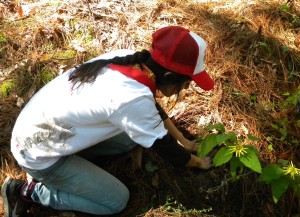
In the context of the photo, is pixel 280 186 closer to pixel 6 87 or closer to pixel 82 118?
pixel 82 118

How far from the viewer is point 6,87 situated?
324cm

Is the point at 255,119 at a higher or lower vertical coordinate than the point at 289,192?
higher

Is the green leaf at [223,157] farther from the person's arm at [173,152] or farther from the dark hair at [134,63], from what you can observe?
the dark hair at [134,63]

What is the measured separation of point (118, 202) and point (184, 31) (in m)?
1.31

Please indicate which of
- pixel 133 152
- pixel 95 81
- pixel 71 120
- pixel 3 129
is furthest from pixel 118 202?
pixel 3 129

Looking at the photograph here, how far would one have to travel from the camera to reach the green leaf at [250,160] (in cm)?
195

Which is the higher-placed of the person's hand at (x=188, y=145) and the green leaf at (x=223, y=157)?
the green leaf at (x=223, y=157)

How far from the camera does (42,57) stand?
3.40 m

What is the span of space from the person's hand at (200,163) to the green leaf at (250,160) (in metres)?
0.54

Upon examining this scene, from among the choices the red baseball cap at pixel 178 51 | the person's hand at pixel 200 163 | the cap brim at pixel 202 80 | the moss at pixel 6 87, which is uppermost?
the red baseball cap at pixel 178 51

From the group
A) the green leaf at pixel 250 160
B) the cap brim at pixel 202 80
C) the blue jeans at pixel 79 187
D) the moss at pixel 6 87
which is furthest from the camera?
the moss at pixel 6 87

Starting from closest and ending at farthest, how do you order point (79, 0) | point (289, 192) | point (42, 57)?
point (289, 192) < point (42, 57) < point (79, 0)

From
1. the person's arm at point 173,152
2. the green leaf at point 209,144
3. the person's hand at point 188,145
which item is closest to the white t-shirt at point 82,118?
the person's arm at point 173,152

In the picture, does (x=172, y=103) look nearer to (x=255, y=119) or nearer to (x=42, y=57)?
(x=255, y=119)
